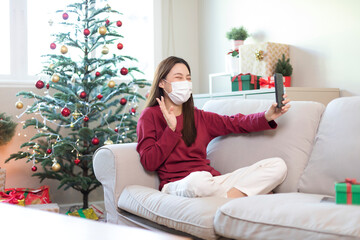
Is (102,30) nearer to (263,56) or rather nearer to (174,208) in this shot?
(263,56)

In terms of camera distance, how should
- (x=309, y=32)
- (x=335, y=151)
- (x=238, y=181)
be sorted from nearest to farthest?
1. (x=335, y=151)
2. (x=238, y=181)
3. (x=309, y=32)

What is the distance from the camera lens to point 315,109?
2221mm

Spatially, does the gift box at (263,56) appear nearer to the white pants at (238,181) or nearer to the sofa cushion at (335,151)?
the sofa cushion at (335,151)

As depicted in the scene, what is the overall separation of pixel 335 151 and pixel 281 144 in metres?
0.28

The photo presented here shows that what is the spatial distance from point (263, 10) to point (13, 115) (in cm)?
225

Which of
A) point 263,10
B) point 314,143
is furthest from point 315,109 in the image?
point 263,10

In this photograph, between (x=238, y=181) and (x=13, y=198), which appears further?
(x=13, y=198)

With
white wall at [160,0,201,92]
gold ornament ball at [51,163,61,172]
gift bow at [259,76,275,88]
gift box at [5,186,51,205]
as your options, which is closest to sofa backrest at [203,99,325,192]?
gift bow at [259,76,275,88]

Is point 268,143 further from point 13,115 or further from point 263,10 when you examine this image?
point 13,115

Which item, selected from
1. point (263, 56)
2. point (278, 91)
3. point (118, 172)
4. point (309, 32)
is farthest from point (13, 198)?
point (309, 32)

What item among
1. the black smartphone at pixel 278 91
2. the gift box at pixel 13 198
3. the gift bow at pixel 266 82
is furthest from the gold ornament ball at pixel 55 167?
the black smartphone at pixel 278 91

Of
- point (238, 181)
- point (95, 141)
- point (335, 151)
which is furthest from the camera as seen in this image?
point (95, 141)

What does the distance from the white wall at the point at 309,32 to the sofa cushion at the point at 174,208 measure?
1820mm

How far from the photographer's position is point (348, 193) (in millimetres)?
1541
